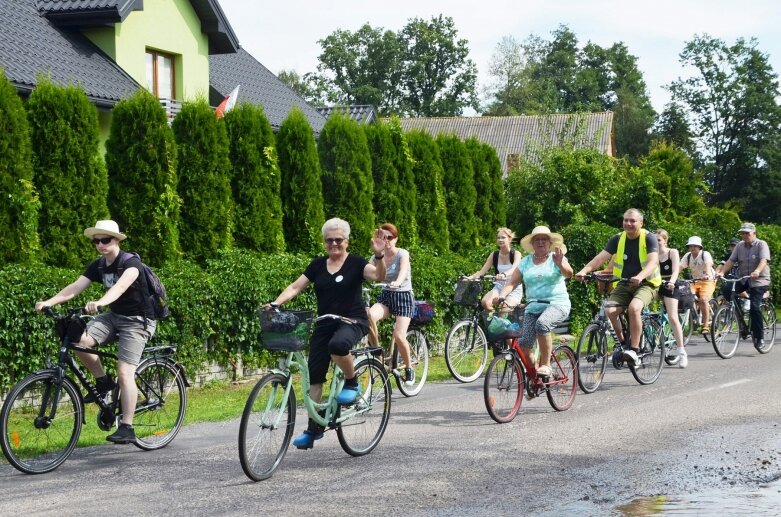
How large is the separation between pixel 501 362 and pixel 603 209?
17.6 metres

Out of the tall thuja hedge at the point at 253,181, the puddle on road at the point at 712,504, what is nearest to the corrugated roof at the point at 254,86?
the tall thuja hedge at the point at 253,181

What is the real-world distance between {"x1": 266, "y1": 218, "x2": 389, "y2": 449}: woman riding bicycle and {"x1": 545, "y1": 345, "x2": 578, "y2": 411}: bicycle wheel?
→ 122 inches

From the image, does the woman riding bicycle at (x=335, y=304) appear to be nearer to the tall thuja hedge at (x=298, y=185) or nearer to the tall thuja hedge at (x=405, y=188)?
the tall thuja hedge at (x=298, y=185)

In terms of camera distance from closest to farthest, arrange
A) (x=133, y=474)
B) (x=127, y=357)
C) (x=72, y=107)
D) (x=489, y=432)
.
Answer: (x=133, y=474) < (x=127, y=357) < (x=489, y=432) < (x=72, y=107)

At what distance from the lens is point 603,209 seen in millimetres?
27219

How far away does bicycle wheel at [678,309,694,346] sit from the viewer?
1645 cm

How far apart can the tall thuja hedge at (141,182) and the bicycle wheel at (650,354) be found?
6.59 m

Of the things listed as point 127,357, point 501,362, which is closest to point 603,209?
point 501,362

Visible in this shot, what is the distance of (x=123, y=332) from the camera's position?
28.9 ft

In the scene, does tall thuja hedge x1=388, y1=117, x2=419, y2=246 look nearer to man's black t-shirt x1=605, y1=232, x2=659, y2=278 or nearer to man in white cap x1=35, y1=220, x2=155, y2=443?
man's black t-shirt x1=605, y1=232, x2=659, y2=278

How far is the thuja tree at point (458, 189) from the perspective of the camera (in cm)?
2273

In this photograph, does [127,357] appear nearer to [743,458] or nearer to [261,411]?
[261,411]

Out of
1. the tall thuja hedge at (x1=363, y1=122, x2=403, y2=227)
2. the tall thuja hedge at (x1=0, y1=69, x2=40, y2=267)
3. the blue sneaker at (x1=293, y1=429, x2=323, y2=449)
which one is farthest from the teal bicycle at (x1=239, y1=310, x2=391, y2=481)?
the tall thuja hedge at (x1=363, y1=122, x2=403, y2=227)

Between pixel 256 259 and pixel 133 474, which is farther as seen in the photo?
pixel 256 259
